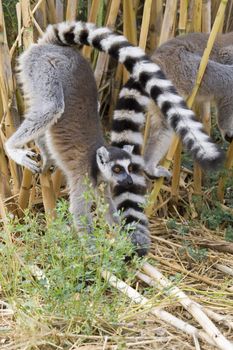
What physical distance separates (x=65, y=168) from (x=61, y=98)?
1.60 ft

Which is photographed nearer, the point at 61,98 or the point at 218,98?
the point at 61,98

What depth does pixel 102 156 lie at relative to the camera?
448 centimetres

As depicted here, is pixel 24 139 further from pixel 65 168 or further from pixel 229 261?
pixel 229 261

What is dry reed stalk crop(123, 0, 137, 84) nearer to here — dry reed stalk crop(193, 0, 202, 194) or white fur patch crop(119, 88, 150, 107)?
dry reed stalk crop(193, 0, 202, 194)

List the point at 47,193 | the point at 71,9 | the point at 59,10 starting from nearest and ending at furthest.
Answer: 1. the point at 47,193
2. the point at 71,9
3. the point at 59,10

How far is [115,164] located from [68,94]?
714 millimetres

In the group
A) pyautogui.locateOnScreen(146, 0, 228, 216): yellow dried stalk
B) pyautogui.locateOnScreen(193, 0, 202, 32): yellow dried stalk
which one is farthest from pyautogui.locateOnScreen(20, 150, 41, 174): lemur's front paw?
pyautogui.locateOnScreen(193, 0, 202, 32): yellow dried stalk

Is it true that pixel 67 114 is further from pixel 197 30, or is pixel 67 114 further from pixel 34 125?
pixel 197 30

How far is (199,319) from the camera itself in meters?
3.52

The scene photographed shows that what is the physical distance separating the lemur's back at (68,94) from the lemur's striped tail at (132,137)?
0.23 metres

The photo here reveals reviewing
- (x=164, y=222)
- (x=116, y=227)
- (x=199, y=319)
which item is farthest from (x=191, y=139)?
(x=164, y=222)

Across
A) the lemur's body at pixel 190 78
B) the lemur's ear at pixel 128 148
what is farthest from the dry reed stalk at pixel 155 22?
the lemur's ear at pixel 128 148

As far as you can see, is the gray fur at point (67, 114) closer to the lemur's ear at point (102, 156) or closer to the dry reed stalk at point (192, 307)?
the lemur's ear at point (102, 156)

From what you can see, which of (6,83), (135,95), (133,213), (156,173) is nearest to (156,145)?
(156,173)
